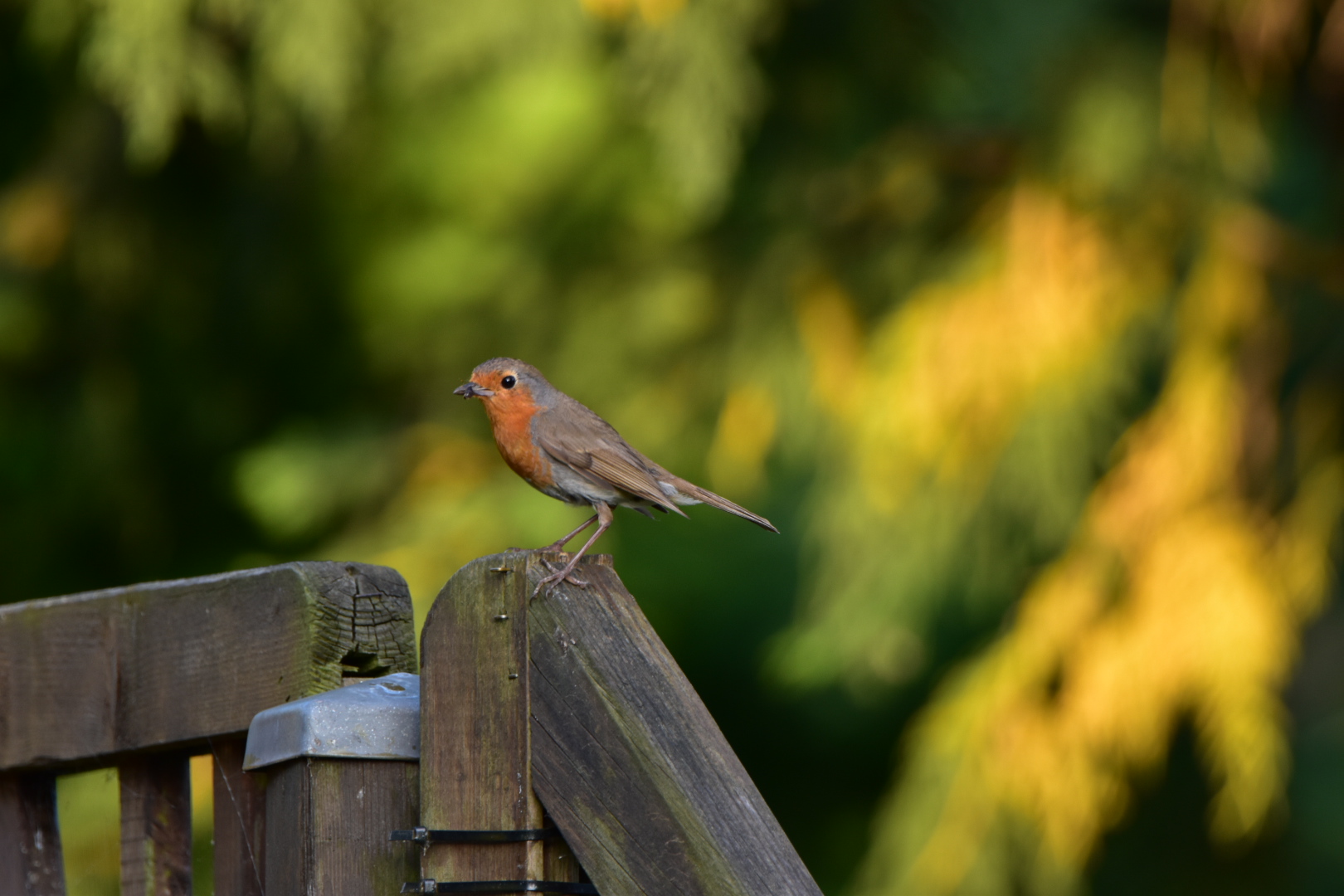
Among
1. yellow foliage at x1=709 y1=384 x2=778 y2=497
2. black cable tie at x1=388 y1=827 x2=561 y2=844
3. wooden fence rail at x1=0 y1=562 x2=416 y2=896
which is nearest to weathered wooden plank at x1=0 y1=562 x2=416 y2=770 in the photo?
wooden fence rail at x1=0 y1=562 x2=416 y2=896

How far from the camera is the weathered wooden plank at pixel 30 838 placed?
1796 millimetres

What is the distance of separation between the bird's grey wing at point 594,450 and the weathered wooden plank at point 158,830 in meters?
0.99

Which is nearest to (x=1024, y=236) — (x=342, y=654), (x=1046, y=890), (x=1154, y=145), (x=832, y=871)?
(x=1154, y=145)

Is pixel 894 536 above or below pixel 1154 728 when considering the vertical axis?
above

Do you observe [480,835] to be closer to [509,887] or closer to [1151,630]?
[509,887]

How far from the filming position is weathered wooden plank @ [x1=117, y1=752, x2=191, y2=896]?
5.41 ft

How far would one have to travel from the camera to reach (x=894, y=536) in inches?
155

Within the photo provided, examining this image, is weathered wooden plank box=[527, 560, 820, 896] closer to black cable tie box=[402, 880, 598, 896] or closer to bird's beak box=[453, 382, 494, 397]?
black cable tie box=[402, 880, 598, 896]

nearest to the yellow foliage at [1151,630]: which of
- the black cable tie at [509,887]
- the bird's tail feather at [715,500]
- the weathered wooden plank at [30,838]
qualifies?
the bird's tail feather at [715,500]

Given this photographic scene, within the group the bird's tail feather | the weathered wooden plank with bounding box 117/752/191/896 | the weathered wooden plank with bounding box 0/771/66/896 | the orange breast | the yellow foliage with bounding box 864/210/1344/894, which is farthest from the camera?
the yellow foliage with bounding box 864/210/1344/894

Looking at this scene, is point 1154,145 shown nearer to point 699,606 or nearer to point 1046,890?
point 1046,890

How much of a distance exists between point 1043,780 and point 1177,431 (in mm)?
970

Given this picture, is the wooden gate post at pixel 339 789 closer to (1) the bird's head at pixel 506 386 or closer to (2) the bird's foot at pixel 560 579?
(2) the bird's foot at pixel 560 579

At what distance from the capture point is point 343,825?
1.42 meters
